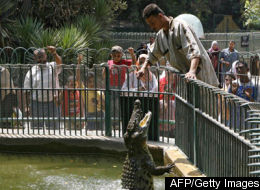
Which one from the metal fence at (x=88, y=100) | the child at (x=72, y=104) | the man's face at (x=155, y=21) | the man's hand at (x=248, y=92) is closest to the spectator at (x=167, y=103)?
the metal fence at (x=88, y=100)

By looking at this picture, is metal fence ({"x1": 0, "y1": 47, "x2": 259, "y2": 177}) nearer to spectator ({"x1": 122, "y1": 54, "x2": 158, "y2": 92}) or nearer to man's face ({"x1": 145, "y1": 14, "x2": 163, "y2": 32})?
spectator ({"x1": 122, "y1": 54, "x2": 158, "y2": 92})

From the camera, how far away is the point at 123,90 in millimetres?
8586

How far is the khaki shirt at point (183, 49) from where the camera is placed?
660 centimetres

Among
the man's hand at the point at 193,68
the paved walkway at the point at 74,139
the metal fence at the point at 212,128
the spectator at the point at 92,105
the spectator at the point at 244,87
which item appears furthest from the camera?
the spectator at the point at 244,87

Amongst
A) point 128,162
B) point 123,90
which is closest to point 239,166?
point 128,162

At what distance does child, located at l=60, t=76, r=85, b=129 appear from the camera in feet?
29.4

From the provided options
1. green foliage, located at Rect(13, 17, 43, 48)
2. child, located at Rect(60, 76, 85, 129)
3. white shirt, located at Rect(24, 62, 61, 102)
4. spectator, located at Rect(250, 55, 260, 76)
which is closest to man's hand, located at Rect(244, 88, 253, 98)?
spectator, located at Rect(250, 55, 260, 76)

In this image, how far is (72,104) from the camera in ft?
29.9

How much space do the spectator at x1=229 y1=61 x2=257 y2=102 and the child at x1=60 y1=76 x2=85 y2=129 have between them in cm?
306

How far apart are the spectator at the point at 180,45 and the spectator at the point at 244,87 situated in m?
3.52

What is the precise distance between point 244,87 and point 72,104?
340 cm

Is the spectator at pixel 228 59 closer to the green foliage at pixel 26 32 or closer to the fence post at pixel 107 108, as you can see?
the green foliage at pixel 26 32

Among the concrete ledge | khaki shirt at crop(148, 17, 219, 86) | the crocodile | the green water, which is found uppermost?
khaki shirt at crop(148, 17, 219, 86)

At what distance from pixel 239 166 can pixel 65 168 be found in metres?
3.48
